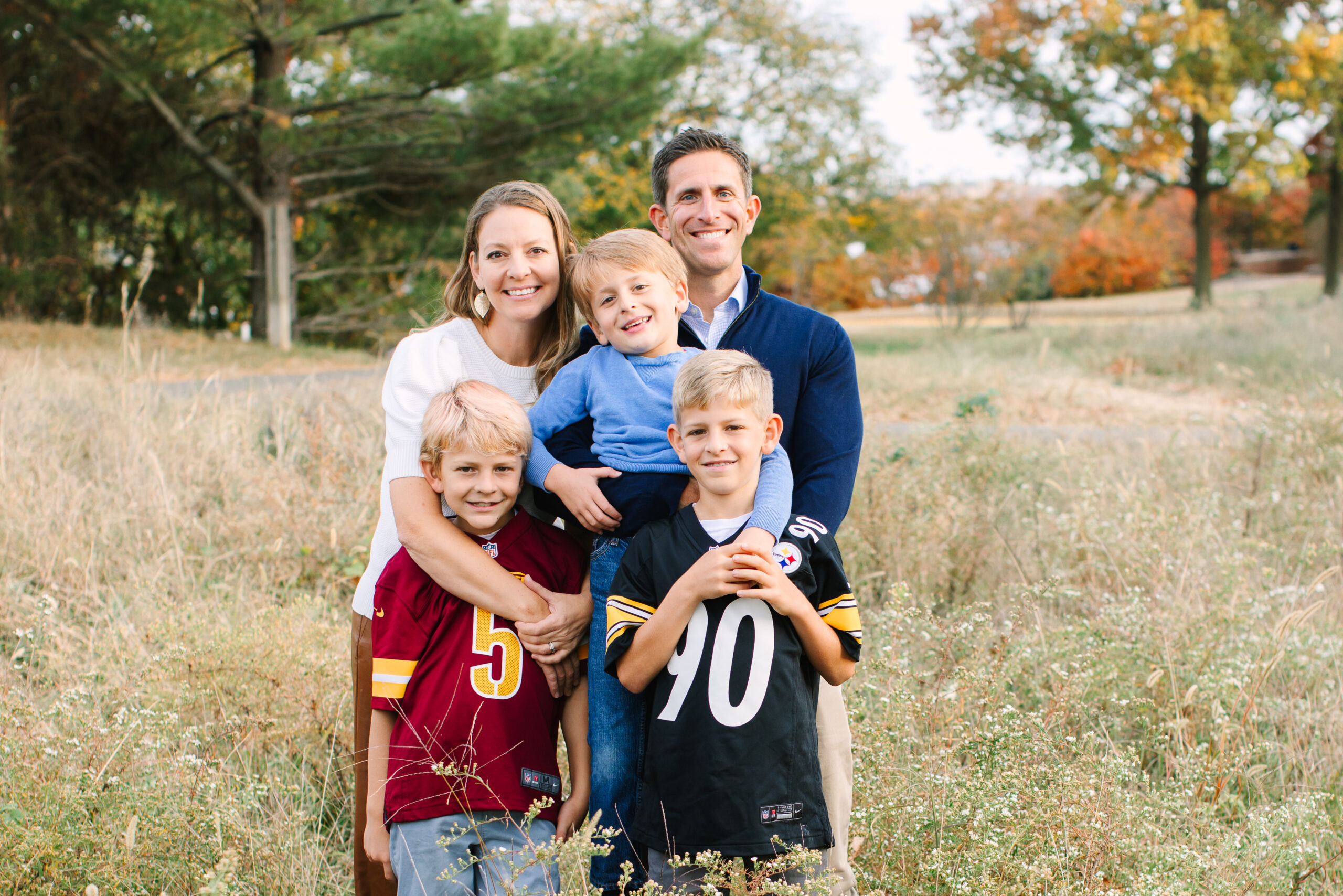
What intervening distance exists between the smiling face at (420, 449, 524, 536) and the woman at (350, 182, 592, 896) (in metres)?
0.05

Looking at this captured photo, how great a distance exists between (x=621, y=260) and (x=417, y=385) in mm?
662

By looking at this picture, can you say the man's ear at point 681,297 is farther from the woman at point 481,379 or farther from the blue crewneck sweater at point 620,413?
the woman at point 481,379

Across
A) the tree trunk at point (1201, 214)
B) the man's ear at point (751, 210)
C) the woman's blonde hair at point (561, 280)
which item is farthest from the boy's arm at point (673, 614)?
the tree trunk at point (1201, 214)

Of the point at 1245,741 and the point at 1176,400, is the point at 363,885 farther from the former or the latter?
the point at 1176,400

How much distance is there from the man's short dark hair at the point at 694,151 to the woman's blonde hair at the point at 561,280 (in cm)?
31

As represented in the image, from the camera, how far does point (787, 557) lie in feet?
7.04

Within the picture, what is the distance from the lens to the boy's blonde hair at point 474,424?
233 cm

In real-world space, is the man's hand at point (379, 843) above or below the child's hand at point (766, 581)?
below

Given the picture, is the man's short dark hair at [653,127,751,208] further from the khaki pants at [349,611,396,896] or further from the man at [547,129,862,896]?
the khaki pants at [349,611,396,896]

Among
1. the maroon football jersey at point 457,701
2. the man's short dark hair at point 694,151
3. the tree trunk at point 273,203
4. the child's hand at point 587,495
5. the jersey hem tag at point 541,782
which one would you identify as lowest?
the jersey hem tag at point 541,782

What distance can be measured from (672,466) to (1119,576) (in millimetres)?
2641

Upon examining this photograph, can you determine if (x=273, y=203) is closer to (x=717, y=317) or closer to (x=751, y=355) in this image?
(x=717, y=317)

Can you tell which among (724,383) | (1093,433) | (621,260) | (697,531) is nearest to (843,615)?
(697,531)

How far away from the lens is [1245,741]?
3.15 m
